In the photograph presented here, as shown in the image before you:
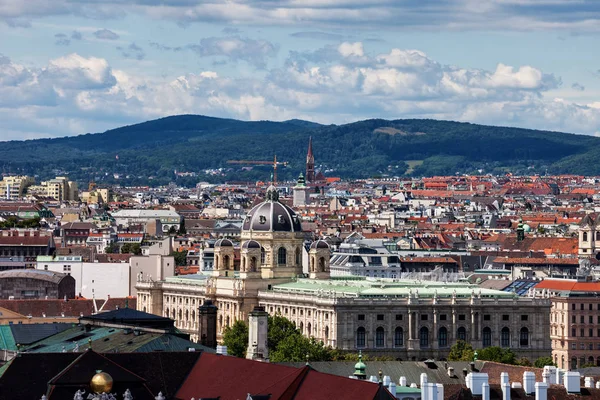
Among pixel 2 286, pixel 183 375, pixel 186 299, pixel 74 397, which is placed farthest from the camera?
pixel 2 286

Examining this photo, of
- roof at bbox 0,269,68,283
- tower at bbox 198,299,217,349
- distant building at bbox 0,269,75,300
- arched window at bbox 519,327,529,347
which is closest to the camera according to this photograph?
tower at bbox 198,299,217,349

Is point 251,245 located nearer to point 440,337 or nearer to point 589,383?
point 440,337

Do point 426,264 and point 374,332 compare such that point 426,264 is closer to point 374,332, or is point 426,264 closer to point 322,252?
point 322,252

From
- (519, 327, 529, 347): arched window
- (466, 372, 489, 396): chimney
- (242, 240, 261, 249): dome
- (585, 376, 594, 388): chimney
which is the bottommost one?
(519, 327, 529, 347): arched window

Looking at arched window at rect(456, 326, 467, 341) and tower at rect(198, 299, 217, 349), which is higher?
tower at rect(198, 299, 217, 349)

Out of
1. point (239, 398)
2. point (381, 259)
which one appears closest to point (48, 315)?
point (381, 259)

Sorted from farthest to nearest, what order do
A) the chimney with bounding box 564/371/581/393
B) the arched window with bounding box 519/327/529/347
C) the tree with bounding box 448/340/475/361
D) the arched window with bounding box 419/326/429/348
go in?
the arched window with bounding box 519/327/529/347
the arched window with bounding box 419/326/429/348
the tree with bounding box 448/340/475/361
the chimney with bounding box 564/371/581/393

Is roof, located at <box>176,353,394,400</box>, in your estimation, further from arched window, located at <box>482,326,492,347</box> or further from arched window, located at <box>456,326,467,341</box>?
arched window, located at <box>482,326,492,347</box>

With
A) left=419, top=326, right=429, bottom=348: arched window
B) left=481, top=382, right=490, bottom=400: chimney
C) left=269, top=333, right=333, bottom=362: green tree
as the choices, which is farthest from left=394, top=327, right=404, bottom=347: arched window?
left=481, top=382, right=490, bottom=400: chimney
